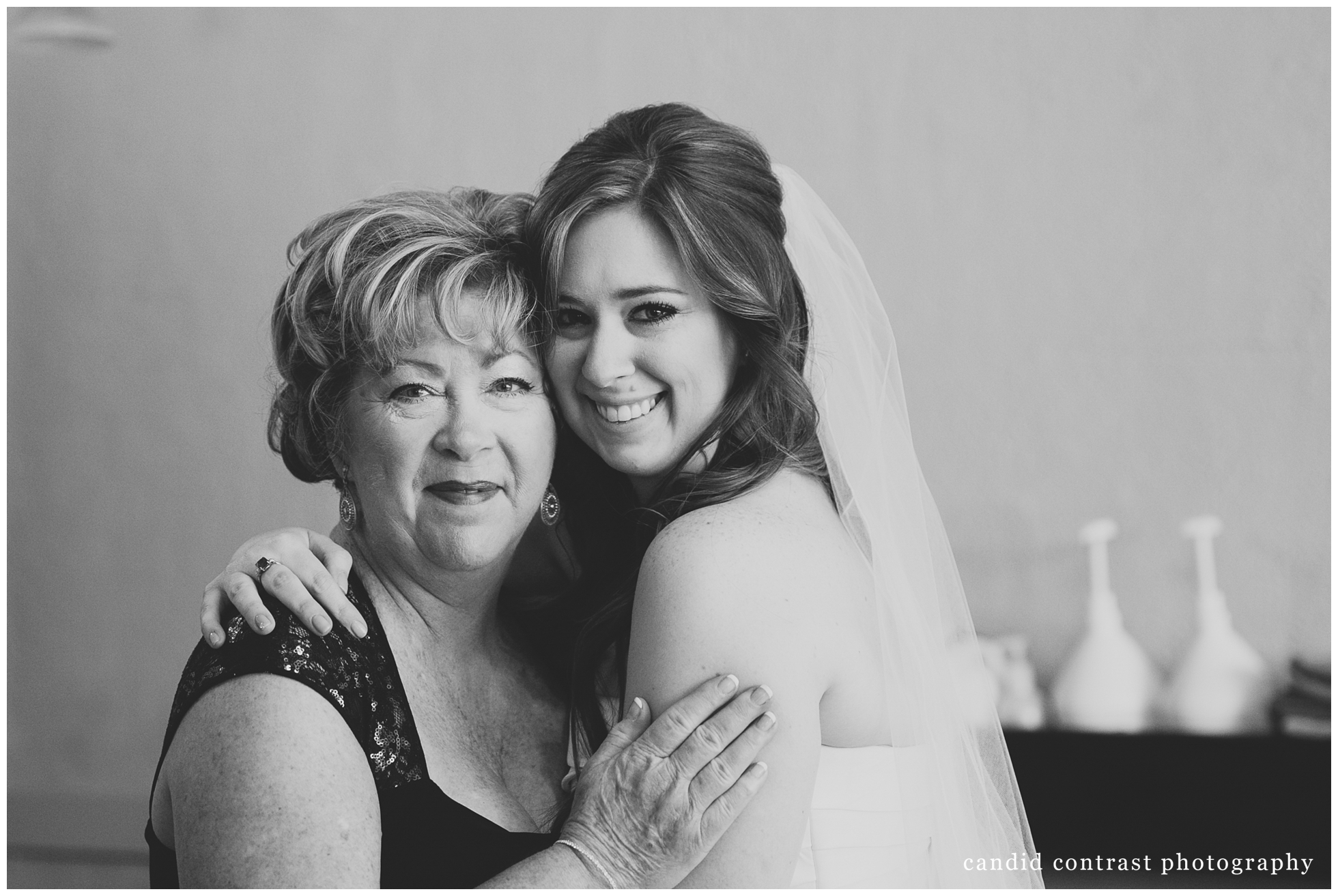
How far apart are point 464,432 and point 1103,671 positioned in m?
2.11

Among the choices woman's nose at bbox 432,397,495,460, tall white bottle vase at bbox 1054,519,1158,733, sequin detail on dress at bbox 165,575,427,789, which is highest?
woman's nose at bbox 432,397,495,460

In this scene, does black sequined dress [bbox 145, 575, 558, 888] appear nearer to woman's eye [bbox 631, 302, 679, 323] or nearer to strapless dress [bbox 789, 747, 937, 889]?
strapless dress [bbox 789, 747, 937, 889]

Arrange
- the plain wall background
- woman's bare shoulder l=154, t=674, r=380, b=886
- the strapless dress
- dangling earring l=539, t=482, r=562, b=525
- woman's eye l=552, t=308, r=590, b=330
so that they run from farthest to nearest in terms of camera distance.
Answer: the plain wall background < dangling earring l=539, t=482, r=562, b=525 < woman's eye l=552, t=308, r=590, b=330 < the strapless dress < woman's bare shoulder l=154, t=674, r=380, b=886

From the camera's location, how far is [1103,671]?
3.03 metres

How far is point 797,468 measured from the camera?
Answer: 173 centimetres

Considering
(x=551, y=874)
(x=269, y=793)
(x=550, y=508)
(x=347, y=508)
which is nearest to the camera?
(x=269, y=793)

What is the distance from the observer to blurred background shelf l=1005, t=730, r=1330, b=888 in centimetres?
280

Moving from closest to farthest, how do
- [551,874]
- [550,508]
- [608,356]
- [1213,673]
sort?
[551,874] < [608,356] < [550,508] < [1213,673]

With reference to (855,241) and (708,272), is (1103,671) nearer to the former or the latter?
(855,241)

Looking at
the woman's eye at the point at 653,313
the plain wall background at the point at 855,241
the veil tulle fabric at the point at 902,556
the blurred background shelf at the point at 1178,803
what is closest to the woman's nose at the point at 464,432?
the woman's eye at the point at 653,313

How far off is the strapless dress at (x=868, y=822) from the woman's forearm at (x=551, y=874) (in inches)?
12.1

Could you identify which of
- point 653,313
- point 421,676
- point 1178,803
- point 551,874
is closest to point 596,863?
point 551,874

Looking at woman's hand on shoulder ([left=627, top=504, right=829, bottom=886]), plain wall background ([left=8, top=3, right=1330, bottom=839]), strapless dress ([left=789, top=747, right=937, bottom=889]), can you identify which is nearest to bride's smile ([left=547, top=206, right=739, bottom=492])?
woman's hand on shoulder ([left=627, top=504, right=829, bottom=886])

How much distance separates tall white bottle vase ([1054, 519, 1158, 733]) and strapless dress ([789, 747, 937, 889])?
1.47 meters
